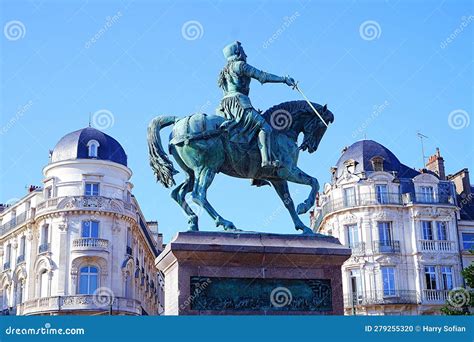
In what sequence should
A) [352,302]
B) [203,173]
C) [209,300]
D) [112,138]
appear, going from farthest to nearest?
[112,138] → [352,302] → [203,173] → [209,300]

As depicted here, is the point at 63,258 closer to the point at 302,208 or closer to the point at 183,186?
the point at 183,186

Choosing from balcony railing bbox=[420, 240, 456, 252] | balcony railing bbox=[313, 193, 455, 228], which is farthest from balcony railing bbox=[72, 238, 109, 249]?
balcony railing bbox=[420, 240, 456, 252]

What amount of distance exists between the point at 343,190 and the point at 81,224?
16.5m

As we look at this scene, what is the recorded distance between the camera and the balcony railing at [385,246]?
50562 millimetres

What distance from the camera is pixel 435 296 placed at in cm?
4969

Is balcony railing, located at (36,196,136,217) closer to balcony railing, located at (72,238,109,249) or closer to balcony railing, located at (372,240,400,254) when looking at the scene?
balcony railing, located at (72,238,109,249)

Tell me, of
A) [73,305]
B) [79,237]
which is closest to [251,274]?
[73,305]

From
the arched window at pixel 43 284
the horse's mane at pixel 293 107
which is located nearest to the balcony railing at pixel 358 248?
the arched window at pixel 43 284

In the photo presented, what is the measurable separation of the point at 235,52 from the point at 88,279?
122ft

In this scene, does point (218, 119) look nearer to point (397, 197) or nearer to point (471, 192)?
point (397, 197)

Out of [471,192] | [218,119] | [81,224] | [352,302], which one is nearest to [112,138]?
[81,224]

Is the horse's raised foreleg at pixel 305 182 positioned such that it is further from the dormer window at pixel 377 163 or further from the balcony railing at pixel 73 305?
the dormer window at pixel 377 163

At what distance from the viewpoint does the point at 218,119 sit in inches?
582

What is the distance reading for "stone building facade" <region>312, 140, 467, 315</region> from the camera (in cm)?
4966
